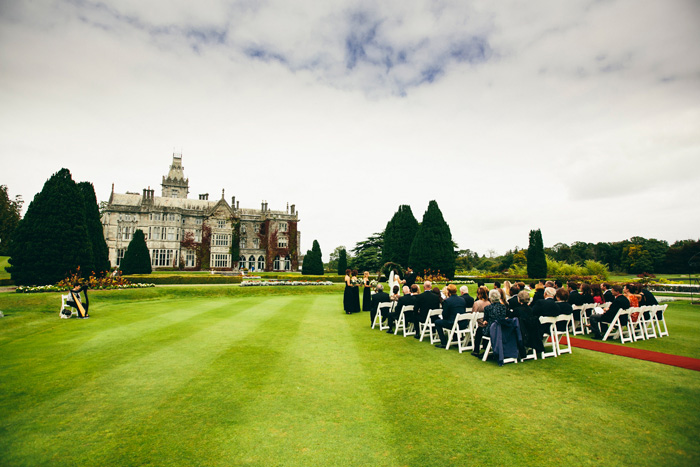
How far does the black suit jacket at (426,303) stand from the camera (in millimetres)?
10461

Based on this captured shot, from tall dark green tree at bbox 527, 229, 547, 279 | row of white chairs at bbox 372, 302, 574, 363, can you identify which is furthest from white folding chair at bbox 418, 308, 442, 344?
tall dark green tree at bbox 527, 229, 547, 279

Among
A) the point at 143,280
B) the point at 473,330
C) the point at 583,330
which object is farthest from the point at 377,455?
the point at 143,280

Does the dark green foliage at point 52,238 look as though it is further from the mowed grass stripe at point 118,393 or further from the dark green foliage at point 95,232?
the mowed grass stripe at point 118,393

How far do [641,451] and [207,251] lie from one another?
57273 millimetres

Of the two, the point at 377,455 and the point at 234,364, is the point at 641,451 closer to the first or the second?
the point at 377,455

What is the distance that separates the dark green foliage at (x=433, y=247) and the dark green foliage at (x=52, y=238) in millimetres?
25487

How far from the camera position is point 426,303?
34.5ft

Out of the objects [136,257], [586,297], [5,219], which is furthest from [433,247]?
[5,219]

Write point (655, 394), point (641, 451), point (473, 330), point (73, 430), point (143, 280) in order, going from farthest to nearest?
point (143, 280), point (473, 330), point (655, 394), point (73, 430), point (641, 451)

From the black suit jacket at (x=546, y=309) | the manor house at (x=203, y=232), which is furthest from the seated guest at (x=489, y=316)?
the manor house at (x=203, y=232)

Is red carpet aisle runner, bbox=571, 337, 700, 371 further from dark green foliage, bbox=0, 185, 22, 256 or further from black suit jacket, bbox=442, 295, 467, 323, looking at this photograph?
dark green foliage, bbox=0, 185, 22, 256

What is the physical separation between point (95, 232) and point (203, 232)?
93.3 feet

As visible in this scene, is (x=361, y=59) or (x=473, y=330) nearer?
(x=473, y=330)

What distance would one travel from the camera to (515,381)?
6.62 m
